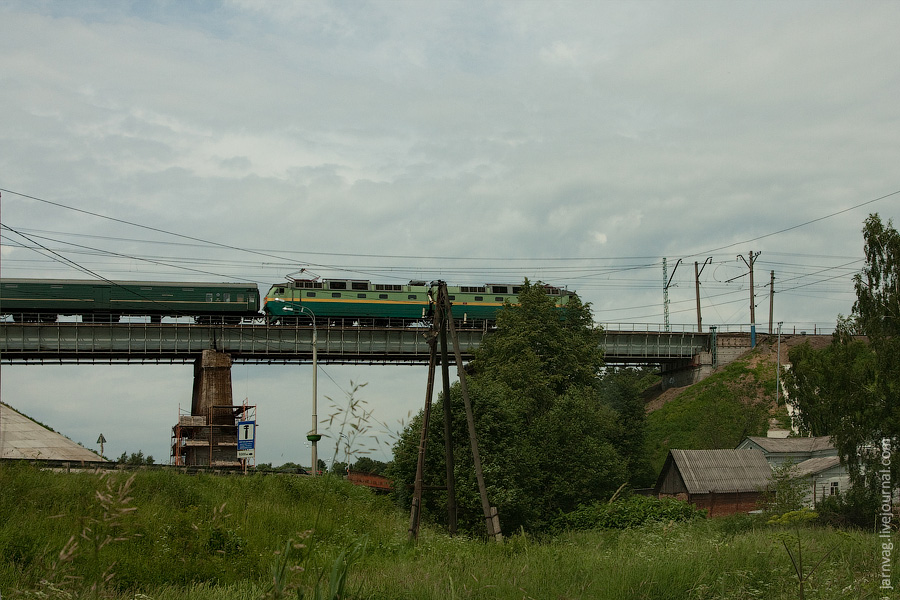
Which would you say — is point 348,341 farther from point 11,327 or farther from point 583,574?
point 583,574

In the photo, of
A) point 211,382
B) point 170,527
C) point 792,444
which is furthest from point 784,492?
point 211,382

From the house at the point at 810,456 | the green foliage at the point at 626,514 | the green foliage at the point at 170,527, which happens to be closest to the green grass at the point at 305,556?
the green foliage at the point at 170,527

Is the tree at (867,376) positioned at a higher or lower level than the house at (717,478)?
higher

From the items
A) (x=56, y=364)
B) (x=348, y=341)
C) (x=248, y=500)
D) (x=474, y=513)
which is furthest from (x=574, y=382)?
(x=56, y=364)

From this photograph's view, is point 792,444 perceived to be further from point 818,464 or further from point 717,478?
point 717,478

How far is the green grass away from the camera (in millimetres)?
8641

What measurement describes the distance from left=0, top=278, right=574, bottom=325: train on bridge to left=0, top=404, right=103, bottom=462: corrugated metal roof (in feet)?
84.4

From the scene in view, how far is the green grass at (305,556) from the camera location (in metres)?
8.64

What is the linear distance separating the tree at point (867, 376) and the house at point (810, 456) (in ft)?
47.6

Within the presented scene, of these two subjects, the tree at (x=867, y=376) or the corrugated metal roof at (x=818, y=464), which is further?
the corrugated metal roof at (x=818, y=464)

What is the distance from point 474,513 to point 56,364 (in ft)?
151

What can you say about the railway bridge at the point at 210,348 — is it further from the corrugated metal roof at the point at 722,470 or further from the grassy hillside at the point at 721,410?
the corrugated metal roof at the point at 722,470

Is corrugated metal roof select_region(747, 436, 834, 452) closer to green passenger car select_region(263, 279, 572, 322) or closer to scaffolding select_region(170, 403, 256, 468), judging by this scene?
green passenger car select_region(263, 279, 572, 322)

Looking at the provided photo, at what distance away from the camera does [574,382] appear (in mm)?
48469
